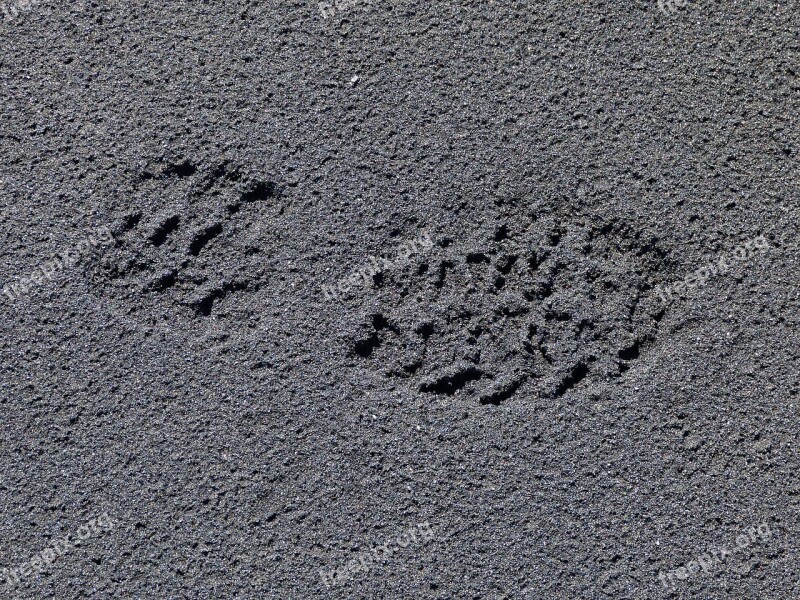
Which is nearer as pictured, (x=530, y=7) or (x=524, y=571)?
(x=524, y=571)

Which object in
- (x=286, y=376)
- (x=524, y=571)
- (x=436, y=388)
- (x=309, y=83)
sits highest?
(x=309, y=83)

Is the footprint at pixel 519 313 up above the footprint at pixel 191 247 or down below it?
below

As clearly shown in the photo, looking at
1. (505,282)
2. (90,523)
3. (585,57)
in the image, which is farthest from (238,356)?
(585,57)

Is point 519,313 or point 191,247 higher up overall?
point 191,247

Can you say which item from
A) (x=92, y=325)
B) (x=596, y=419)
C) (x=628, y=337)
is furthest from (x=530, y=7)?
(x=92, y=325)

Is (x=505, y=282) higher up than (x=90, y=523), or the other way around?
(x=90, y=523)

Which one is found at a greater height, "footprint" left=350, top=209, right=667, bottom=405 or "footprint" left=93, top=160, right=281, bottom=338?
"footprint" left=93, top=160, right=281, bottom=338

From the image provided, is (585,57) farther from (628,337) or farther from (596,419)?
(596,419)

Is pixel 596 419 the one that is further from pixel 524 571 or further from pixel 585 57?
pixel 585 57

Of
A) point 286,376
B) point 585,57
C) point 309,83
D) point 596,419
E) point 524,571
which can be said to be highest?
point 309,83
